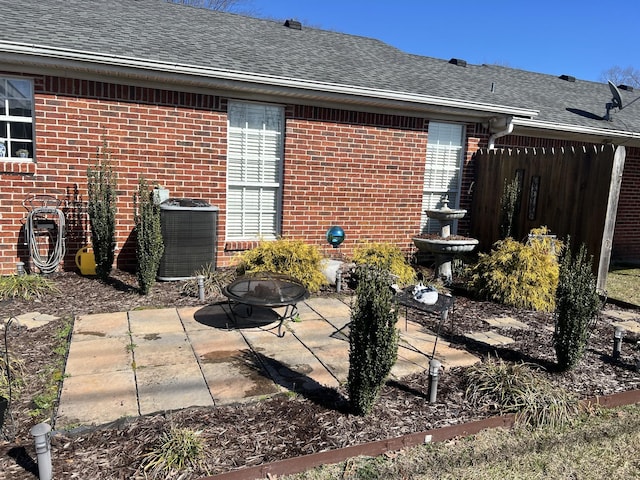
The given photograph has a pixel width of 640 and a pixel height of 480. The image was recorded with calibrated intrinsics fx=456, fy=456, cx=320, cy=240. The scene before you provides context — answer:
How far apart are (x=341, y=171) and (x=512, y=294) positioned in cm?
347

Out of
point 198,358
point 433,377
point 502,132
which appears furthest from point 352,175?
point 433,377

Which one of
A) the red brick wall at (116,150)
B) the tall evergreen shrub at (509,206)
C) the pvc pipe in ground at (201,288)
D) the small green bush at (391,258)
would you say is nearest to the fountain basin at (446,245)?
the small green bush at (391,258)

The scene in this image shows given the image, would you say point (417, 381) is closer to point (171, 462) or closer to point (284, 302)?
point (284, 302)

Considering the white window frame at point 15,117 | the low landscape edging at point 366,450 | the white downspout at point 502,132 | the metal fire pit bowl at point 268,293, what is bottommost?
the low landscape edging at point 366,450

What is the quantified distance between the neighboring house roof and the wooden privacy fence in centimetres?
116

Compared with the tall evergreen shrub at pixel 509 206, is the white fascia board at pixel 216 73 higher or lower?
higher

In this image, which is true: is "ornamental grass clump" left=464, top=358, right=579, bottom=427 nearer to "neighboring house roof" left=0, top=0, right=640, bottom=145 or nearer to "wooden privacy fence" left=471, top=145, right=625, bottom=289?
"wooden privacy fence" left=471, top=145, right=625, bottom=289

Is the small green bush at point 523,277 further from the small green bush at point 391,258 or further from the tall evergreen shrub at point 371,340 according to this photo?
the tall evergreen shrub at point 371,340

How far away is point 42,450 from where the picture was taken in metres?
2.39

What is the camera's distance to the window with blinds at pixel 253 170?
23.9 ft

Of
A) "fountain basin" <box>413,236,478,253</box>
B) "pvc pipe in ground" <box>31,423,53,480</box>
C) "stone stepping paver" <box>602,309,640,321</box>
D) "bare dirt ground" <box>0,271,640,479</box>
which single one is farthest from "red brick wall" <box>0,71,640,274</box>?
"pvc pipe in ground" <box>31,423,53,480</box>

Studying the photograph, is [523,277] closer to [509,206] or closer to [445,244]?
[445,244]

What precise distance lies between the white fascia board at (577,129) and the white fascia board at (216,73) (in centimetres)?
34

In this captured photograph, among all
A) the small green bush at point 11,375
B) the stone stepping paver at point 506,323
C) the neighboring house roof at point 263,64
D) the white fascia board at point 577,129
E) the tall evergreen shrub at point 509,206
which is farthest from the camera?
the white fascia board at point 577,129
